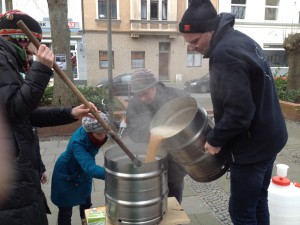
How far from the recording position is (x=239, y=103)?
1.79 meters

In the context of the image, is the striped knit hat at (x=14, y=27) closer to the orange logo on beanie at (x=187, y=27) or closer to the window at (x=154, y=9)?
the orange logo on beanie at (x=187, y=27)

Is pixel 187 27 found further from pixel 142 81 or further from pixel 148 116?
pixel 148 116

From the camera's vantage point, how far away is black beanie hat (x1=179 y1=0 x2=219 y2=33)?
6.52 ft

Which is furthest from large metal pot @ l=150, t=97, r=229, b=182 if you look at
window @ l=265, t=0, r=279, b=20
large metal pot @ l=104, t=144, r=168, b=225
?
window @ l=265, t=0, r=279, b=20

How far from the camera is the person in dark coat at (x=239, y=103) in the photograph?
179 centimetres

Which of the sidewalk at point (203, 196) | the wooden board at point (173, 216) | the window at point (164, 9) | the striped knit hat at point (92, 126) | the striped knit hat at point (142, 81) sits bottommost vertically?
the sidewalk at point (203, 196)

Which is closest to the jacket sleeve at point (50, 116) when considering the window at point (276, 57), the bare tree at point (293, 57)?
the bare tree at point (293, 57)

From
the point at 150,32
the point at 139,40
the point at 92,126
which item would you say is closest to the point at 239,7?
the point at 150,32

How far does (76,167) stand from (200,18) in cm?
163

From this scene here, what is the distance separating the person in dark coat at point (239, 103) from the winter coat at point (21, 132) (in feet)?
3.40

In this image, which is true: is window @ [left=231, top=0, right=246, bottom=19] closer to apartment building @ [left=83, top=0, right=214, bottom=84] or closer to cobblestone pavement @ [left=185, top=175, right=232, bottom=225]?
apartment building @ [left=83, top=0, right=214, bottom=84]

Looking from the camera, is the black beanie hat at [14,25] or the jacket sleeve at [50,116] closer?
the black beanie hat at [14,25]

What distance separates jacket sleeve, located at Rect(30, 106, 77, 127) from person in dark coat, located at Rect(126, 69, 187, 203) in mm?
657

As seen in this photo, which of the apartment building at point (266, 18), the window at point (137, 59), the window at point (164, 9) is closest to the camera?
the window at point (164, 9)
